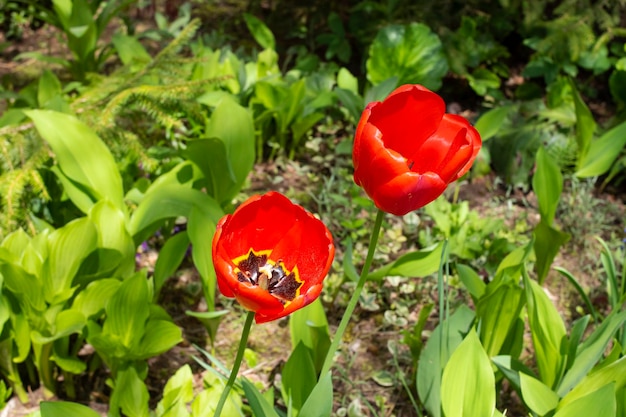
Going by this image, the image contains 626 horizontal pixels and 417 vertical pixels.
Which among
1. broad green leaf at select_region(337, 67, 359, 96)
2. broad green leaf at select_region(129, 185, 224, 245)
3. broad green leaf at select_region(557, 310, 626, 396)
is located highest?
broad green leaf at select_region(129, 185, 224, 245)

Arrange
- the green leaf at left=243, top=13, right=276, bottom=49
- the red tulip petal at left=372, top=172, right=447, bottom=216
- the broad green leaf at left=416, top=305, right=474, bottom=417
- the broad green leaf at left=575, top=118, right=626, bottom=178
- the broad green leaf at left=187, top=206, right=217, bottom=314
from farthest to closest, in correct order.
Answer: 1. the green leaf at left=243, top=13, right=276, bottom=49
2. the broad green leaf at left=575, top=118, right=626, bottom=178
3. the broad green leaf at left=187, top=206, right=217, bottom=314
4. the broad green leaf at left=416, top=305, right=474, bottom=417
5. the red tulip petal at left=372, top=172, right=447, bottom=216

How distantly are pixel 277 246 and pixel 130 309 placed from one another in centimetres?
72

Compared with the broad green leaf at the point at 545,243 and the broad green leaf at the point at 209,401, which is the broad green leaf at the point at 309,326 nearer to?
the broad green leaf at the point at 209,401

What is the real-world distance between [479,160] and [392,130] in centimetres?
184

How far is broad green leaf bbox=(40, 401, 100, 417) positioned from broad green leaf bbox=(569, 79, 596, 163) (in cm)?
203

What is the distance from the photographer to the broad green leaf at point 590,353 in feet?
5.28

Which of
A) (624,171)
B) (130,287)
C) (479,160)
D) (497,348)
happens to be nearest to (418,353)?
(497,348)

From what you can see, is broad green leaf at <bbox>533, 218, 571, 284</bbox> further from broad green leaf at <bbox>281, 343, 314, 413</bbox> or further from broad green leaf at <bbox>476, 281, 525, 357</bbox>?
broad green leaf at <bbox>281, 343, 314, 413</bbox>

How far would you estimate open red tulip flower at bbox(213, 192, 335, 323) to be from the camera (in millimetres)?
1221

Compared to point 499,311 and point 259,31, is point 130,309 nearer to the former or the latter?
point 499,311

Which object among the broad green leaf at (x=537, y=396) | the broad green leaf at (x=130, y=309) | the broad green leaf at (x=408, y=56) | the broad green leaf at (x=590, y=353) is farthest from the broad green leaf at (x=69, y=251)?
the broad green leaf at (x=408, y=56)

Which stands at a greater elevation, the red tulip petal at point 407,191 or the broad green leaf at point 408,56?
the red tulip petal at point 407,191

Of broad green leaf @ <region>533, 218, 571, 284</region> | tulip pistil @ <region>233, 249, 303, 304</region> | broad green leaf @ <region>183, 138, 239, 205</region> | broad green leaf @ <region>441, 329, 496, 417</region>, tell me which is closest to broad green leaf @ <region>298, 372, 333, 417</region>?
tulip pistil @ <region>233, 249, 303, 304</region>

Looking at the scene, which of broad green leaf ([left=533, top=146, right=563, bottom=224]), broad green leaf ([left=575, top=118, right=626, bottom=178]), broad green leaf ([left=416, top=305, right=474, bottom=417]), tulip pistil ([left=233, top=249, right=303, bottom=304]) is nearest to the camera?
tulip pistil ([left=233, top=249, right=303, bottom=304])
